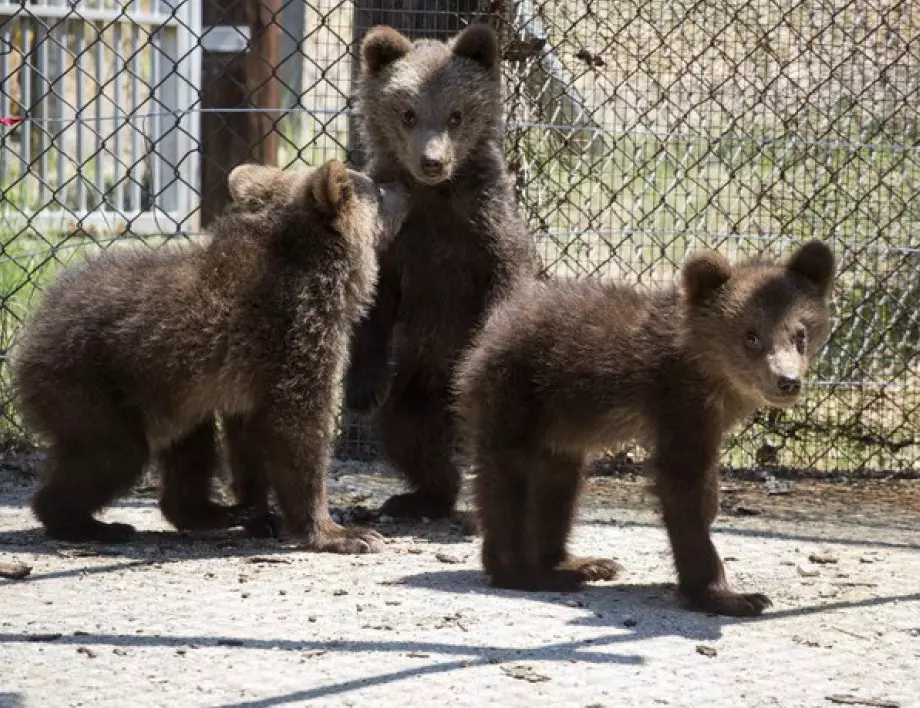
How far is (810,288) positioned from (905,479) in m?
2.68

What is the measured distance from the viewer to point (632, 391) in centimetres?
534

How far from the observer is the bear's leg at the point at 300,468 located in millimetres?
6031

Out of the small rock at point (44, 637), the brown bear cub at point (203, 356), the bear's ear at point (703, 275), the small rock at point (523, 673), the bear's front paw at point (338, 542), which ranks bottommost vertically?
the small rock at point (44, 637)

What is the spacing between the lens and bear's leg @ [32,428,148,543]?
5.95 meters

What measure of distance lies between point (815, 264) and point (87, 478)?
112 inches

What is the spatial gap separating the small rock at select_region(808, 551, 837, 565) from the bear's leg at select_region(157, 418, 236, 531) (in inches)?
93.5

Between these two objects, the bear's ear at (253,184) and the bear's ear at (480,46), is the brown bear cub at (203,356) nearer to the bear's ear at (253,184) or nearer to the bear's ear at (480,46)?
the bear's ear at (253,184)

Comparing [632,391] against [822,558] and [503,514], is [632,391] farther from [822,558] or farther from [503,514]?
[822,558]

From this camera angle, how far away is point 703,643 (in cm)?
484

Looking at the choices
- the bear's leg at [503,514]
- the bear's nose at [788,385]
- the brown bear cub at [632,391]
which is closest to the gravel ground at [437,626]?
the bear's leg at [503,514]

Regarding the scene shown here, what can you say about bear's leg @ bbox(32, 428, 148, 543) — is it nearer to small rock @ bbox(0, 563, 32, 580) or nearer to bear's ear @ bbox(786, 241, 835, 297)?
small rock @ bbox(0, 563, 32, 580)

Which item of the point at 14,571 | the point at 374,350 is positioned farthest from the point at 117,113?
the point at 14,571

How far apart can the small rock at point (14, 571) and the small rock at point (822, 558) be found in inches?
117

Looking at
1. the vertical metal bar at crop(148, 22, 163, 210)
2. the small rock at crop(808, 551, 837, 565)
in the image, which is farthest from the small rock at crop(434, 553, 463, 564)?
the vertical metal bar at crop(148, 22, 163, 210)
